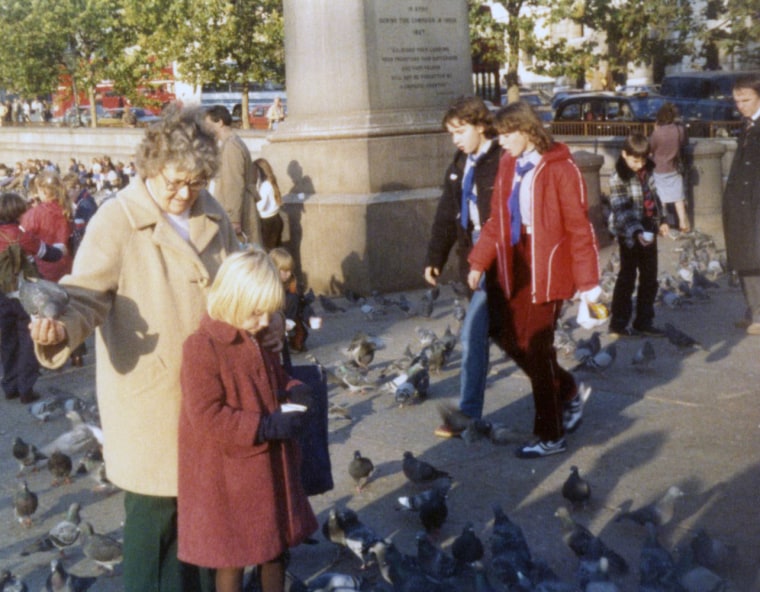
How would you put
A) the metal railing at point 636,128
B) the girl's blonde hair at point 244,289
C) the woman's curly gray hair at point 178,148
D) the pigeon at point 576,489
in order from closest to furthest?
the girl's blonde hair at point 244,289 < the woman's curly gray hair at point 178,148 < the pigeon at point 576,489 < the metal railing at point 636,128

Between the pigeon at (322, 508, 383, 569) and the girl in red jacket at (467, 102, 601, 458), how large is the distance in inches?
58.7

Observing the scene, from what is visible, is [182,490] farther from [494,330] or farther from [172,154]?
[494,330]

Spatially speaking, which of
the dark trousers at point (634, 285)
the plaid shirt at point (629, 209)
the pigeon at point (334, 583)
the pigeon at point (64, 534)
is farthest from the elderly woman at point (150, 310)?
the dark trousers at point (634, 285)

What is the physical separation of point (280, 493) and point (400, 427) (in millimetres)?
3231

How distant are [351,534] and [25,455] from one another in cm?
252

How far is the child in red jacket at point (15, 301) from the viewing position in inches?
309

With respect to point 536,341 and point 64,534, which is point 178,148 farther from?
point 536,341

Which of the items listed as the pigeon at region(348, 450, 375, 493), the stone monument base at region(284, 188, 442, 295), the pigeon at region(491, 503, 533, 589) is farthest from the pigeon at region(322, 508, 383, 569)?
the stone monument base at region(284, 188, 442, 295)

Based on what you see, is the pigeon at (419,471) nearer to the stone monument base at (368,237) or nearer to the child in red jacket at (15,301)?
the child in red jacket at (15,301)

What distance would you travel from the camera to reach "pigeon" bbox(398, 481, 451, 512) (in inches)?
202

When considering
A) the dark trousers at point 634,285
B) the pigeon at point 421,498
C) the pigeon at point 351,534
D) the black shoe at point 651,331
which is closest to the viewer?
the pigeon at point 351,534

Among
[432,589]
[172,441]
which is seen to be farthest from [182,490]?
[432,589]

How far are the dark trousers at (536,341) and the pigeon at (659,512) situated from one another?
110 centimetres

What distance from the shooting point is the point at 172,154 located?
3.66 metres
